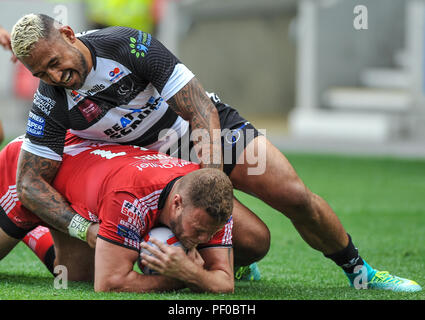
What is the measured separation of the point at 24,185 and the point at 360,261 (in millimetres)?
2111

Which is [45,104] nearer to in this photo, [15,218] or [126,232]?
[15,218]

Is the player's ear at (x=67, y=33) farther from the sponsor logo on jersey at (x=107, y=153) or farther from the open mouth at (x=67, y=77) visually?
the sponsor logo on jersey at (x=107, y=153)

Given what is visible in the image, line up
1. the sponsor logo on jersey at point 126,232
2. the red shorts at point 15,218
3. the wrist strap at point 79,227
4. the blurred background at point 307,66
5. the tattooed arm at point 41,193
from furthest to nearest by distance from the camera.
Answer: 1. the blurred background at point 307,66
2. the red shorts at point 15,218
3. the tattooed arm at point 41,193
4. the wrist strap at point 79,227
5. the sponsor logo on jersey at point 126,232

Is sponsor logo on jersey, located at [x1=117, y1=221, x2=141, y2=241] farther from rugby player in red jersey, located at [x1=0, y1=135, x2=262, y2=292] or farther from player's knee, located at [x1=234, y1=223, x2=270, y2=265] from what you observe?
player's knee, located at [x1=234, y1=223, x2=270, y2=265]

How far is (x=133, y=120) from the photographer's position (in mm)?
5242

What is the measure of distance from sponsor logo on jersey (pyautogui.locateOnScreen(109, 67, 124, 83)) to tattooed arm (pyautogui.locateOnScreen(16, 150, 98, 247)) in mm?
642

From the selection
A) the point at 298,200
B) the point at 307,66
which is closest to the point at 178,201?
the point at 298,200

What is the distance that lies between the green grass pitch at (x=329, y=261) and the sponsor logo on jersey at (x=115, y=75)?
1.25 meters

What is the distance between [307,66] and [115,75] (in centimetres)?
1178

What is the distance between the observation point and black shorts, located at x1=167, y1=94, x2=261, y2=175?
523 centimetres

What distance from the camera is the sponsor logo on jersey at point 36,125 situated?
5.06 metres

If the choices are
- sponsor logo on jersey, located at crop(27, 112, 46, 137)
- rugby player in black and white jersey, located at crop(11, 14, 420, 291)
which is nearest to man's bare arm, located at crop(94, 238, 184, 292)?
rugby player in black and white jersey, located at crop(11, 14, 420, 291)

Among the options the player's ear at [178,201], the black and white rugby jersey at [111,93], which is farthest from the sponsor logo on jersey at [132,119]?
the player's ear at [178,201]
